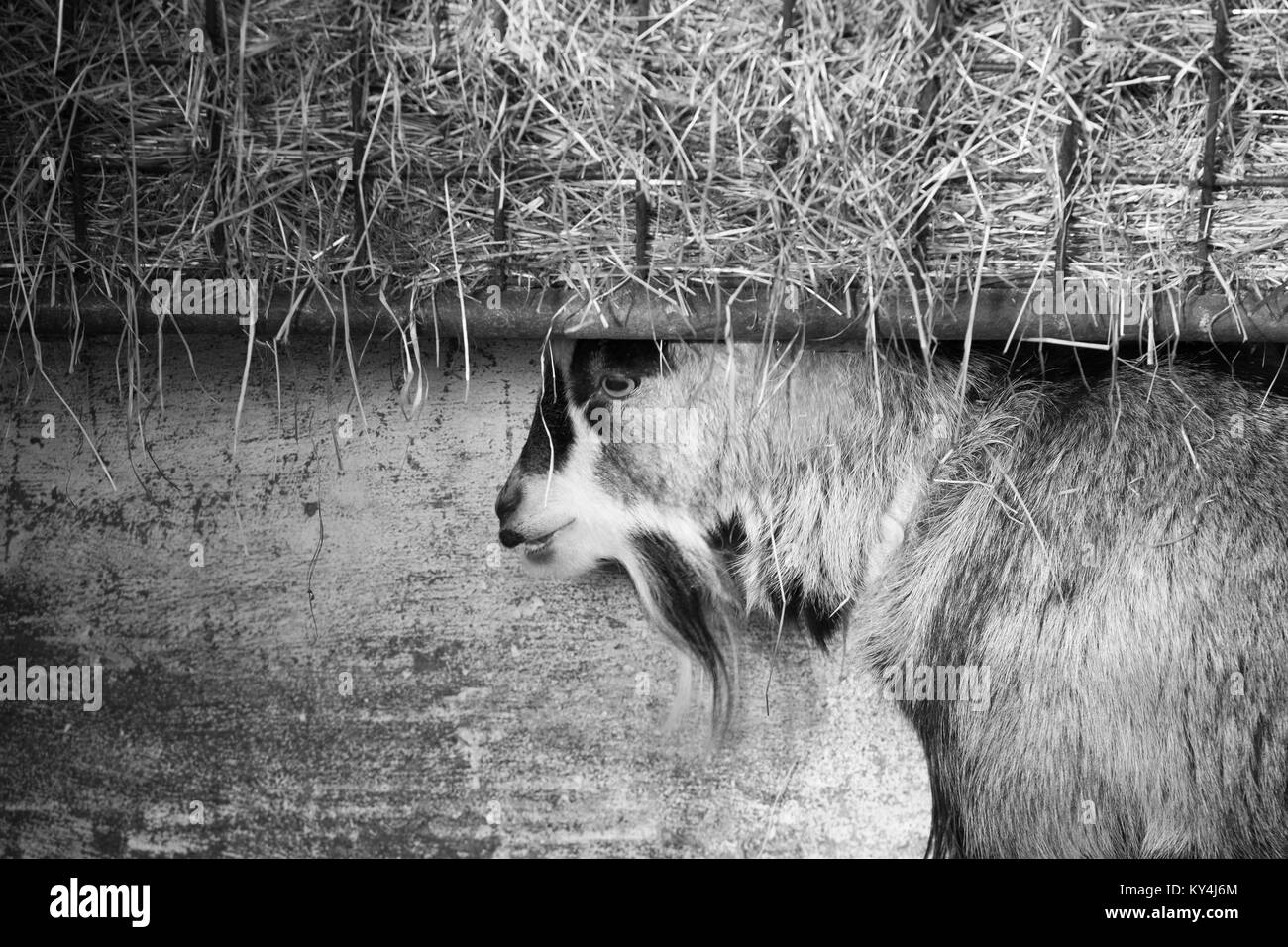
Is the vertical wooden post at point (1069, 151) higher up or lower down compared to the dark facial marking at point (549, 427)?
higher up

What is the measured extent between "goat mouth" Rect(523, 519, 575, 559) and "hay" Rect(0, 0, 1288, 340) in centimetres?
66

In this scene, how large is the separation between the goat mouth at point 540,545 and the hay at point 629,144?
25.9 inches

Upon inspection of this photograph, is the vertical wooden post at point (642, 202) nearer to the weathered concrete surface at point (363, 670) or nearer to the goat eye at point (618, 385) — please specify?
the goat eye at point (618, 385)

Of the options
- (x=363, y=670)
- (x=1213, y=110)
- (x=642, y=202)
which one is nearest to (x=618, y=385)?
(x=642, y=202)

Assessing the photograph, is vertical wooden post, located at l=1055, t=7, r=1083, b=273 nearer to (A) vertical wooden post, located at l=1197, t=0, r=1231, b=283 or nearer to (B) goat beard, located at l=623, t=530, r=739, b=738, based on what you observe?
(A) vertical wooden post, located at l=1197, t=0, r=1231, b=283

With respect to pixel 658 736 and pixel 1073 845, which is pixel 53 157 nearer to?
pixel 658 736

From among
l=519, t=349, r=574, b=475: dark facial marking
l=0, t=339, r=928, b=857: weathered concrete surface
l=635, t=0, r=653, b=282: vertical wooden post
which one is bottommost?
l=0, t=339, r=928, b=857: weathered concrete surface

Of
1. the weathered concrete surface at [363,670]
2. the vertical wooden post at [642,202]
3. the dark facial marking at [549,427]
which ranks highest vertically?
the vertical wooden post at [642,202]

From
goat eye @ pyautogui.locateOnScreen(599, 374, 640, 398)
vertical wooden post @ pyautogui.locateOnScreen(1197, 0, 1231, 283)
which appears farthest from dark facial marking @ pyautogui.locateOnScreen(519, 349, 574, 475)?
vertical wooden post @ pyautogui.locateOnScreen(1197, 0, 1231, 283)

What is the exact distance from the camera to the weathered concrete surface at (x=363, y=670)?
2.86 meters

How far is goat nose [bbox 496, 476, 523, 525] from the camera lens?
2836 mm

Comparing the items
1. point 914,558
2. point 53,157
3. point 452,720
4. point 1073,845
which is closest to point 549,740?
point 452,720

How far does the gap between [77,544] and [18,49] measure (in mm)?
1202

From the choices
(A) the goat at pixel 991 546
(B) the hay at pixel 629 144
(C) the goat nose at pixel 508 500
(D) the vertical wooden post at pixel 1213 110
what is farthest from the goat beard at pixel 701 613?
(D) the vertical wooden post at pixel 1213 110
